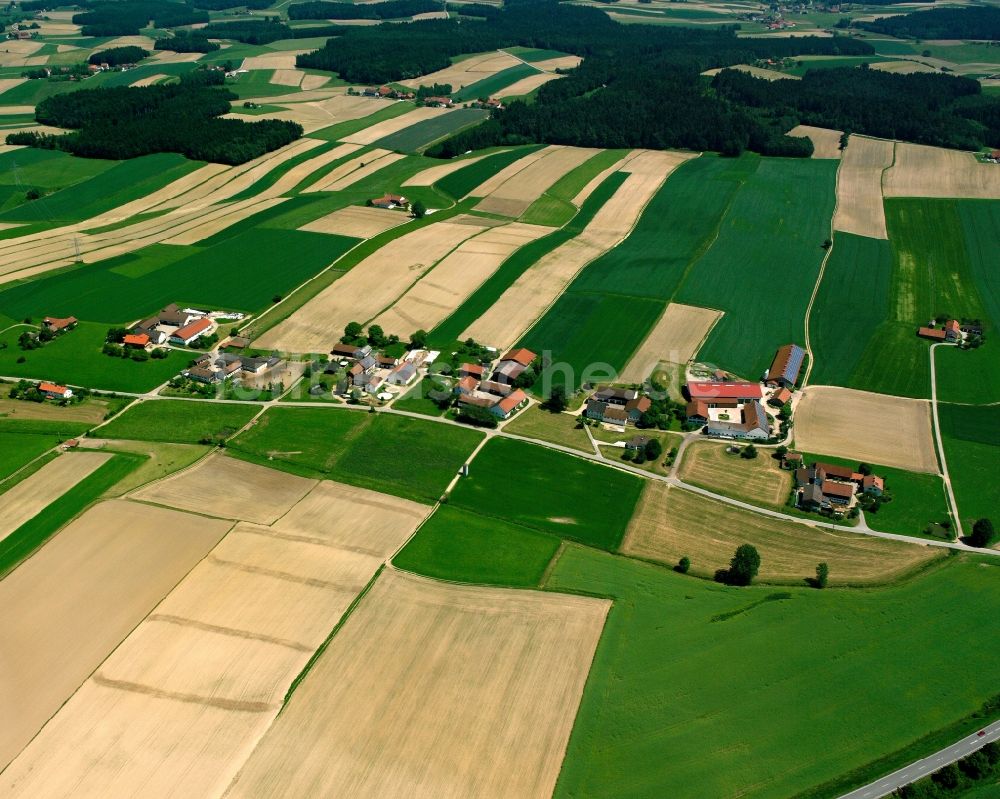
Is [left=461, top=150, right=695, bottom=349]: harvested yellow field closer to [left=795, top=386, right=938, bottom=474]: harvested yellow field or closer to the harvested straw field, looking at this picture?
[left=795, top=386, right=938, bottom=474]: harvested yellow field

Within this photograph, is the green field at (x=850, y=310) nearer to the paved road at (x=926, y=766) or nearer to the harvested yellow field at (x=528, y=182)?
the paved road at (x=926, y=766)

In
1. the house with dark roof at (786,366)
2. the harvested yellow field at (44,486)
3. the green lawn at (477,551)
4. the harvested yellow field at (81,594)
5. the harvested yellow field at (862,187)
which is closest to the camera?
the harvested yellow field at (81,594)

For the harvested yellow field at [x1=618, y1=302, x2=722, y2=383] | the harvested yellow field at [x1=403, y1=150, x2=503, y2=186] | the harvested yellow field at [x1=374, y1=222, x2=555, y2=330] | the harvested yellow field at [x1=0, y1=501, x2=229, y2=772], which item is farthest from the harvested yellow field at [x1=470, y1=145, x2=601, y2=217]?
the harvested yellow field at [x1=0, y1=501, x2=229, y2=772]

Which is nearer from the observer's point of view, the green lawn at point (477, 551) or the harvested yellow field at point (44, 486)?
the green lawn at point (477, 551)

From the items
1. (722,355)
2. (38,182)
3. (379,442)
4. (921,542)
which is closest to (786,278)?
(722,355)

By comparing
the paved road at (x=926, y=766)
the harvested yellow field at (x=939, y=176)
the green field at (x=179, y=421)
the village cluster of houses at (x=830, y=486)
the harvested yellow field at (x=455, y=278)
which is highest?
the harvested yellow field at (x=939, y=176)

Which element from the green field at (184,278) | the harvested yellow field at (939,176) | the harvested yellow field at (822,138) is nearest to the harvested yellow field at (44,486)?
the green field at (184,278)
